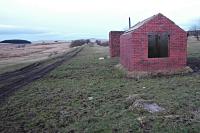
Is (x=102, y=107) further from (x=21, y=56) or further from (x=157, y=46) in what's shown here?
(x=21, y=56)

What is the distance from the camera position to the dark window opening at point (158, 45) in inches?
720

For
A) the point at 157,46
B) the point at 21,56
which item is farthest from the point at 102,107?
the point at 21,56

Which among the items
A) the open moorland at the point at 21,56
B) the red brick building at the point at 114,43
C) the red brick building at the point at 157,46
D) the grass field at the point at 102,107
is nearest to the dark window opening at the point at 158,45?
the red brick building at the point at 157,46

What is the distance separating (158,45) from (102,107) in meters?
8.85

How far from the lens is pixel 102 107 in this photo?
1077 cm

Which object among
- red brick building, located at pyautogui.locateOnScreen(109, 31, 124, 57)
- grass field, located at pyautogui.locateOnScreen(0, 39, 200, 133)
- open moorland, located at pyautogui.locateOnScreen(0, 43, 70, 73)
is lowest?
open moorland, located at pyautogui.locateOnScreen(0, 43, 70, 73)

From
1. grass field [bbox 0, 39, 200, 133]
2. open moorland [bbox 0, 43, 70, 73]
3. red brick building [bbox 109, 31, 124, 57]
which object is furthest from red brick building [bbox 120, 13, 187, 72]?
red brick building [bbox 109, 31, 124, 57]

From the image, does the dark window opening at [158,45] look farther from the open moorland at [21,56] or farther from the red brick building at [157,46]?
the open moorland at [21,56]

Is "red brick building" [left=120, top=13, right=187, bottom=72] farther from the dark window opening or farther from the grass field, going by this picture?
the grass field

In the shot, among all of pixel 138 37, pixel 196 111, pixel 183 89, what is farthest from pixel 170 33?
pixel 196 111

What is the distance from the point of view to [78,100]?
40.4ft

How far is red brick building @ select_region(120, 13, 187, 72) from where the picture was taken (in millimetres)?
17953

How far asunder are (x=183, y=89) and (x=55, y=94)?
5.82m

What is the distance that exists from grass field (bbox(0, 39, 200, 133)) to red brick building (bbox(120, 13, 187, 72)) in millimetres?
1748
